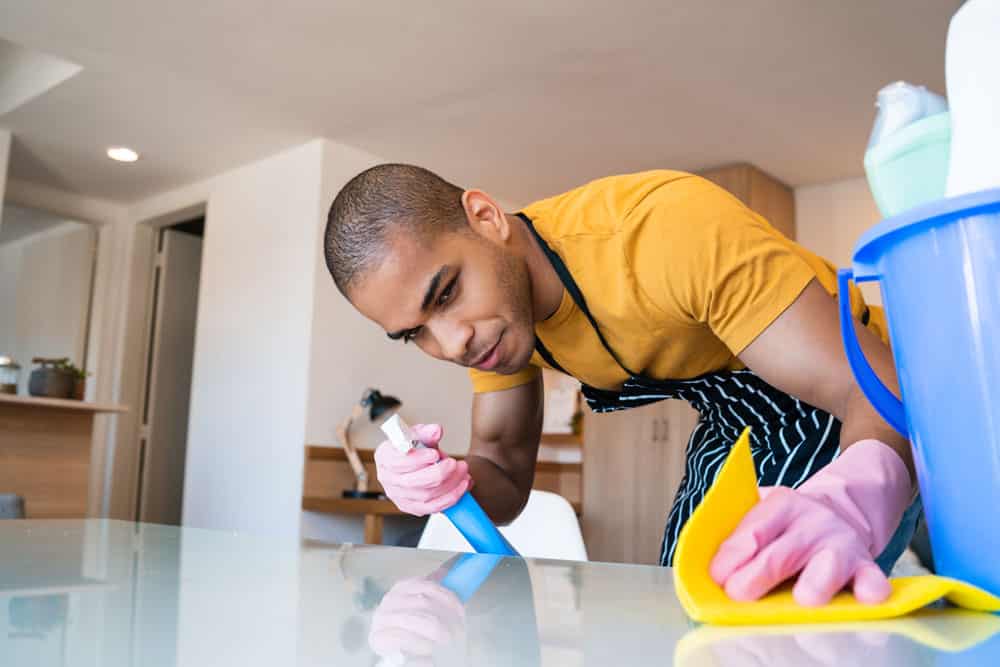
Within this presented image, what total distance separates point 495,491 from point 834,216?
12.3 ft

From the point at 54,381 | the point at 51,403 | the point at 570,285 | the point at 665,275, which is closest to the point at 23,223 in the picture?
the point at 54,381

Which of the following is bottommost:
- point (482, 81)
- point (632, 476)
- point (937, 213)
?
point (632, 476)

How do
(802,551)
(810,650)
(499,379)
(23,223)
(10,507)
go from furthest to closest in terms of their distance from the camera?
(23,223)
(10,507)
(499,379)
(802,551)
(810,650)

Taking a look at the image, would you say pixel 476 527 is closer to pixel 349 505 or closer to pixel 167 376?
pixel 349 505

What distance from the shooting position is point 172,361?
549 cm

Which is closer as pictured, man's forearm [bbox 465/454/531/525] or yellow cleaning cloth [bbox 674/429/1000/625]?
yellow cleaning cloth [bbox 674/429/1000/625]

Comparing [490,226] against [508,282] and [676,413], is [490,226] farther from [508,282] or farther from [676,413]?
[676,413]

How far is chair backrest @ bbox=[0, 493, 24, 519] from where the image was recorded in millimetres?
2023

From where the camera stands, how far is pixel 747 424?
1229mm

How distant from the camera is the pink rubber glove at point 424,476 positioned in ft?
3.30

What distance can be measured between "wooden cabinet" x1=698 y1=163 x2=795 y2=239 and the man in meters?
3.17

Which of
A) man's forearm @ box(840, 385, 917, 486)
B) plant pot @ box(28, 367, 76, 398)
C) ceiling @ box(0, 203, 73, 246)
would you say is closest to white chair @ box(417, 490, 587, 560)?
man's forearm @ box(840, 385, 917, 486)

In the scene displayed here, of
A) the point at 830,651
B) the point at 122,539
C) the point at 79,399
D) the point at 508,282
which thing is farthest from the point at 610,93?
the point at 830,651

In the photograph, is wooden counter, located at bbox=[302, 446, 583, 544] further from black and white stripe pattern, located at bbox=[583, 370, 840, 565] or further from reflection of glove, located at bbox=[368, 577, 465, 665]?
reflection of glove, located at bbox=[368, 577, 465, 665]
